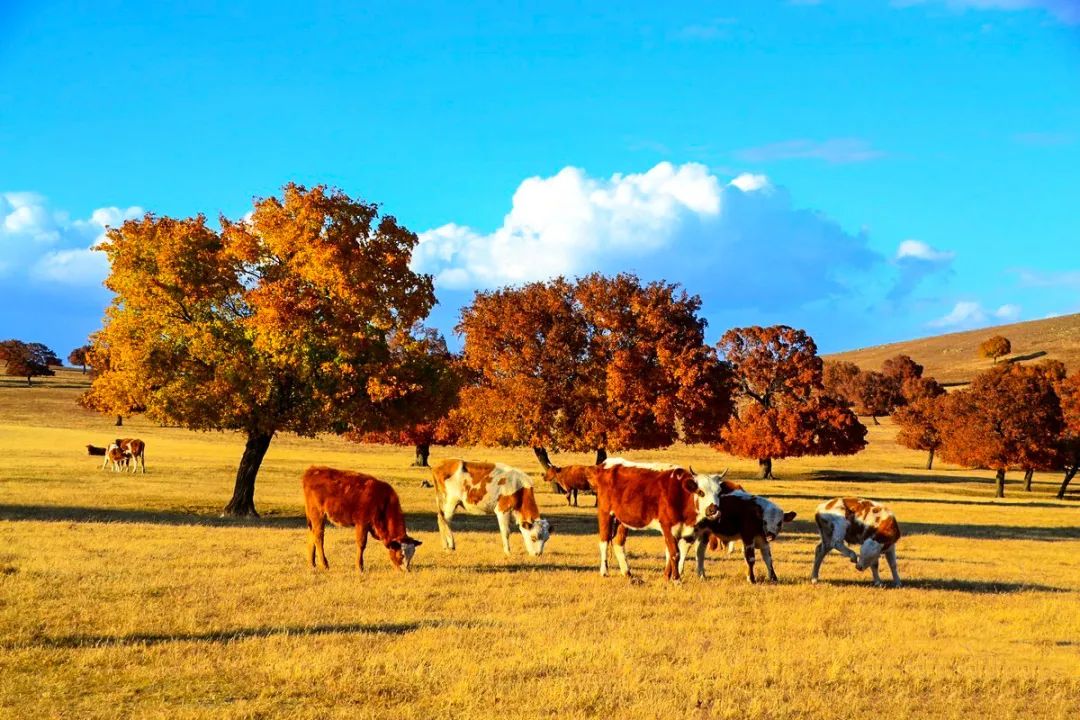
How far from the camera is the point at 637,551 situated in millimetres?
21781

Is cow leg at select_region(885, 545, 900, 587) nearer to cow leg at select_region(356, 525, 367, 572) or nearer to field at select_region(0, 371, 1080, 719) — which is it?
field at select_region(0, 371, 1080, 719)

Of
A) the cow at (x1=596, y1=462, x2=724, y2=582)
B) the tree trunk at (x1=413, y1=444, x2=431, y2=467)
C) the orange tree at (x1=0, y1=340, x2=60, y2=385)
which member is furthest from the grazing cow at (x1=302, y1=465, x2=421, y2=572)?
the orange tree at (x1=0, y1=340, x2=60, y2=385)

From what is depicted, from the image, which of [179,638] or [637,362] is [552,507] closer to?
[637,362]

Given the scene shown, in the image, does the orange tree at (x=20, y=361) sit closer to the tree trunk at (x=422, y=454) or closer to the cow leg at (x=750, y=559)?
the tree trunk at (x=422, y=454)

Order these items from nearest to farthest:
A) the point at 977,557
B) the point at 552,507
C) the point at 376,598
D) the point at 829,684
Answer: the point at 829,684, the point at 376,598, the point at 977,557, the point at 552,507

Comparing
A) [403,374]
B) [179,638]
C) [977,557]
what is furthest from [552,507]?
[179,638]

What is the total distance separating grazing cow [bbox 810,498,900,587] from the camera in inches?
687

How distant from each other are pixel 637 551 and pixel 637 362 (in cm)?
2613

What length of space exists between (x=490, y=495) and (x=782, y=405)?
49427 mm

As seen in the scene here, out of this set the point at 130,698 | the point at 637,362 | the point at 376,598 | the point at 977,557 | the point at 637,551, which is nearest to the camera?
the point at 130,698

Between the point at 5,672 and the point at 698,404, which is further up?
the point at 698,404

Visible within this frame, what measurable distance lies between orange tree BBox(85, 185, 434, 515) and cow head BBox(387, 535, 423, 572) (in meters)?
11.1

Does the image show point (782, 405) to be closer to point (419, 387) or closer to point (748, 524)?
point (419, 387)

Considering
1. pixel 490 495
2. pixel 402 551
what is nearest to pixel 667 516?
pixel 402 551
